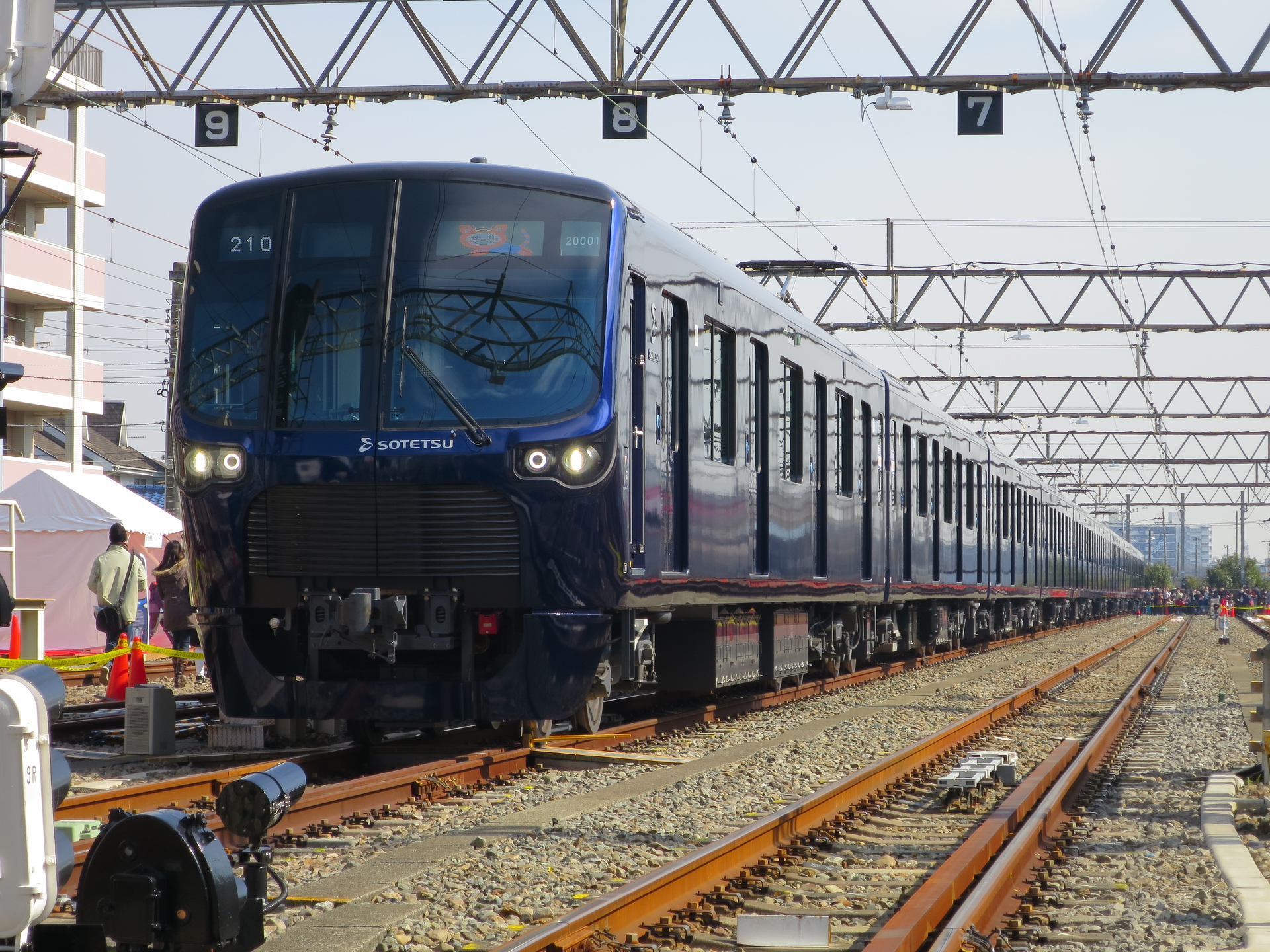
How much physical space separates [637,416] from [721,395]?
2082mm

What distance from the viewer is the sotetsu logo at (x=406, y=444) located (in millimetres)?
8062

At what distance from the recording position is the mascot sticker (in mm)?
8391

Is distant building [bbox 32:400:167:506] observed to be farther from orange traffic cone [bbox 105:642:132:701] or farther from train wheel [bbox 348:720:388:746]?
train wheel [bbox 348:720:388:746]

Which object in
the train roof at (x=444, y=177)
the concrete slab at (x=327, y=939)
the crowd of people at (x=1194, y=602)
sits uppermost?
the train roof at (x=444, y=177)

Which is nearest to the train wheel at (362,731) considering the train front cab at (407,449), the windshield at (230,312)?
the train front cab at (407,449)

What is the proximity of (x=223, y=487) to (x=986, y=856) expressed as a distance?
4354 mm

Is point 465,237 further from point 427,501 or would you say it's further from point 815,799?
point 815,799

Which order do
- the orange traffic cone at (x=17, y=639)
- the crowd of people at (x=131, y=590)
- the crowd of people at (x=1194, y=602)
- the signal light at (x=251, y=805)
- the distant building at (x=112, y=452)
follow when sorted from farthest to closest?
the crowd of people at (x=1194, y=602) → the distant building at (x=112, y=452) → the orange traffic cone at (x=17, y=639) → the crowd of people at (x=131, y=590) → the signal light at (x=251, y=805)

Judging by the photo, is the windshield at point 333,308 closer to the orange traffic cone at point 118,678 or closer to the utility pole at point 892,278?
the orange traffic cone at point 118,678

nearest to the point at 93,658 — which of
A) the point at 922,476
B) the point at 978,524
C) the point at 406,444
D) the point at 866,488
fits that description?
the point at 406,444

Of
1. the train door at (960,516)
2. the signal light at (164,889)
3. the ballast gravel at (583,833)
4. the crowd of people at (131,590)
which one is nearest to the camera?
the signal light at (164,889)

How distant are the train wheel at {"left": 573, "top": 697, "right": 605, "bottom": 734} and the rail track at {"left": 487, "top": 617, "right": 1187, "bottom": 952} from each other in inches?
75.9

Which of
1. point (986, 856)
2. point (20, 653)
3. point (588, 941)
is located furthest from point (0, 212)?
point (20, 653)

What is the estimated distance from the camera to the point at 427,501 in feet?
26.6
